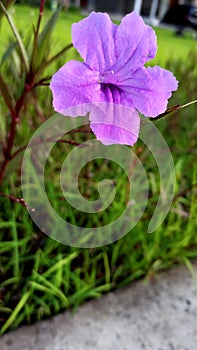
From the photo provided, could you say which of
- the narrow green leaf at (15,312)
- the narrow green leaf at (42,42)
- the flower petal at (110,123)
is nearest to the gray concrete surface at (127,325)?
the narrow green leaf at (15,312)

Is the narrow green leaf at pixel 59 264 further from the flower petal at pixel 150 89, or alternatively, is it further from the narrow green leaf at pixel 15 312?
the flower petal at pixel 150 89

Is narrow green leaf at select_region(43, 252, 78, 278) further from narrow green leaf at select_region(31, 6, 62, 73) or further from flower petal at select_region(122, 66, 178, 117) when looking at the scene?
flower petal at select_region(122, 66, 178, 117)

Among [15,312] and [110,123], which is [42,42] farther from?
[15,312]

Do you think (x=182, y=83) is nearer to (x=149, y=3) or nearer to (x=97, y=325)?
(x=97, y=325)

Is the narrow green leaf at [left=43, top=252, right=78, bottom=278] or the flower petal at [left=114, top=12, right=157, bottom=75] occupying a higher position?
the flower petal at [left=114, top=12, right=157, bottom=75]

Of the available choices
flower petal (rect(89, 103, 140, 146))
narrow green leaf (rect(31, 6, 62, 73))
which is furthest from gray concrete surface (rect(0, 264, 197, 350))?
flower petal (rect(89, 103, 140, 146))

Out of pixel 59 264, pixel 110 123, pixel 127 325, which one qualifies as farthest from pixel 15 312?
pixel 110 123
